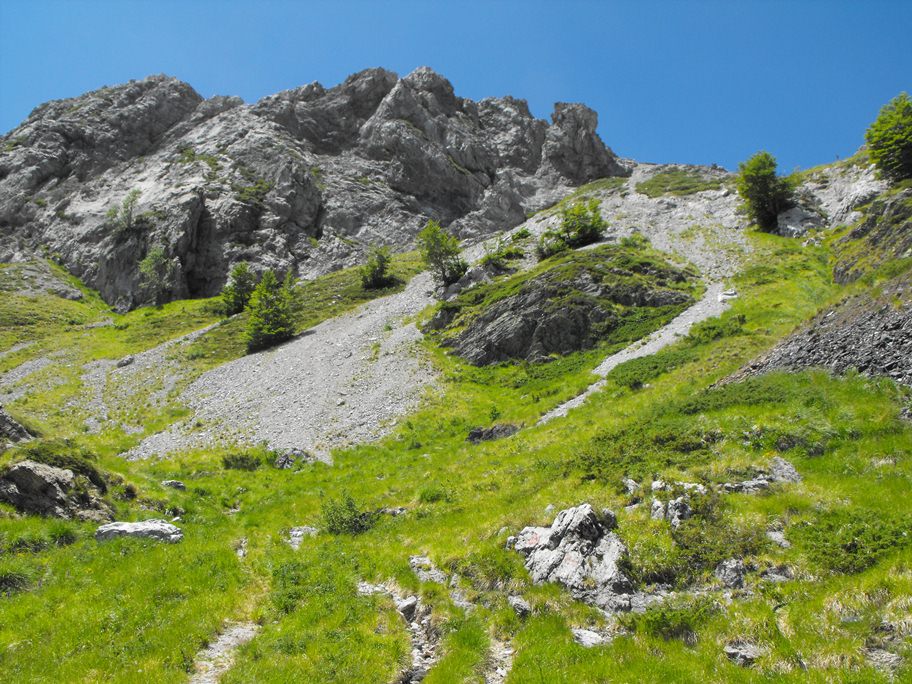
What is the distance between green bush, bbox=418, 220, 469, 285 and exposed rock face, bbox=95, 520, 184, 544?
2072 inches

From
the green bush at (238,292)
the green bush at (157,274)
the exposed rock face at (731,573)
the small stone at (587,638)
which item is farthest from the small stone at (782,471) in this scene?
the green bush at (157,274)

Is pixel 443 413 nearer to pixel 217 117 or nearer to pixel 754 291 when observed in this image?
pixel 754 291

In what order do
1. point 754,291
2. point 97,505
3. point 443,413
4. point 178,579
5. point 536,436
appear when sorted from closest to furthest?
point 178,579
point 97,505
point 536,436
point 443,413
point 754,291

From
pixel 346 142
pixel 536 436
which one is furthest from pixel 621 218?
pixel 346 142

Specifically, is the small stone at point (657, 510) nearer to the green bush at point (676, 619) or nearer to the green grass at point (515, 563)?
the green grass at point (515, 563)

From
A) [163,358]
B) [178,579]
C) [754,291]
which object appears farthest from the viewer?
[163,358]

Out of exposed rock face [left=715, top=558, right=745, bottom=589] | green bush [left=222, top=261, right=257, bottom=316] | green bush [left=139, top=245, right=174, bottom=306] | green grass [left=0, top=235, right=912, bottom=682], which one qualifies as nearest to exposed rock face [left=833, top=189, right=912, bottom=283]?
green grass [left=0, top=235, right=912, bottom=682]

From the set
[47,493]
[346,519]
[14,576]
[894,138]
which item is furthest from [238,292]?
[894,138]

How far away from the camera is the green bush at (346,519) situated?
55.9ft

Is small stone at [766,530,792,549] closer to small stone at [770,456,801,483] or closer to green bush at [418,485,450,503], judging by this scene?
small stone at [770,456,801,483]

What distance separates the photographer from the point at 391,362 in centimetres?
4294

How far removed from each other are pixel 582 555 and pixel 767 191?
64825mm

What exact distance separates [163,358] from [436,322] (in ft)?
107

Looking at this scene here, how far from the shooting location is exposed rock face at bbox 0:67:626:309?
10356cm
